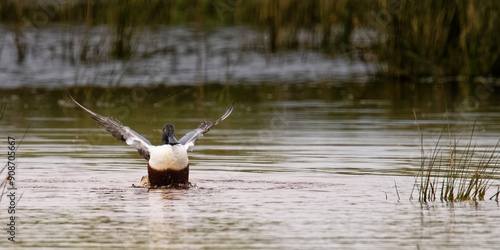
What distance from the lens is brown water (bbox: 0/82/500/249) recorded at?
23.5 ft

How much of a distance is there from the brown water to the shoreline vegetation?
2.01m

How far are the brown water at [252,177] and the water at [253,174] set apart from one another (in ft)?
0.04

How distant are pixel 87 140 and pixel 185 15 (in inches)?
577

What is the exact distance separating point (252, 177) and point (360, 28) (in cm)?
1318

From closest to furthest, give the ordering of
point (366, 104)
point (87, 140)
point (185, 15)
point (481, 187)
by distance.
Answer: point (481, 187) → point (87, 140) → point (366, 104) → point (185, 15)

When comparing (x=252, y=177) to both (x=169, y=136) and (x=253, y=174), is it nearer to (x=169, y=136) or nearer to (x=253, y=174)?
(x=253, y=174)

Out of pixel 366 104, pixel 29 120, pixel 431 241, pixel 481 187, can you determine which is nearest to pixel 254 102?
pixel 366 104

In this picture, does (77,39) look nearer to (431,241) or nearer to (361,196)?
(361,196)

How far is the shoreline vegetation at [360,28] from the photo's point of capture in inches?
757

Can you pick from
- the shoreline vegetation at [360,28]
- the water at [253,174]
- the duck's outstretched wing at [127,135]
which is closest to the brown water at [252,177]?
the water at [253,174]

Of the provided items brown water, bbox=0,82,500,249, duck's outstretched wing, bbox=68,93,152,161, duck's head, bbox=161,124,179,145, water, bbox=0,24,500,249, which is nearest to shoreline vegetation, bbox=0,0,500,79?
water, bbox=0,24,500,249

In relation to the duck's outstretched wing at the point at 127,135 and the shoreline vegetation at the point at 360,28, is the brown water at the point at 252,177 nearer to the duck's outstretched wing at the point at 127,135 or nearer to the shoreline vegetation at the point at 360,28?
the duck's outstretched wing at the point at 127,135

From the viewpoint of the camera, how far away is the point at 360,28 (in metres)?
22.6

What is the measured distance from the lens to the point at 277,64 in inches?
873
